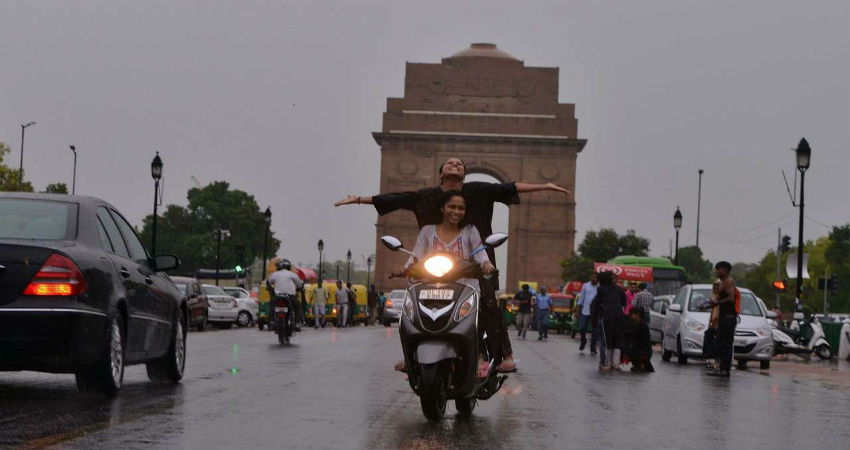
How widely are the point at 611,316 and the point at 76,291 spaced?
11996 mm

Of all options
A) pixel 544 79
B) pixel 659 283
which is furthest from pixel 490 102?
pixel 659 283

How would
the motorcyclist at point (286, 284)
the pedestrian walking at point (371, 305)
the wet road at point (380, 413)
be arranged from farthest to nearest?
the pedestrian walking at point (371, 305), the motorcyclist at point (286, 284), the wet road at point (380, 413)

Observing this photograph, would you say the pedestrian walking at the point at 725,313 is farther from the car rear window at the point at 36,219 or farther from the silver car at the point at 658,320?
the car rear window at the point at 36,219

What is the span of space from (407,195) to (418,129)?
81.3 metres

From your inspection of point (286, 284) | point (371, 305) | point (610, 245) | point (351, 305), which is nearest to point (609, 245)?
point (610, 245)

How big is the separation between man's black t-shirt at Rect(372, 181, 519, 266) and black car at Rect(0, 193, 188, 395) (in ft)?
6.76

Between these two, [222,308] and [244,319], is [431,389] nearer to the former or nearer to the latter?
[222,308]

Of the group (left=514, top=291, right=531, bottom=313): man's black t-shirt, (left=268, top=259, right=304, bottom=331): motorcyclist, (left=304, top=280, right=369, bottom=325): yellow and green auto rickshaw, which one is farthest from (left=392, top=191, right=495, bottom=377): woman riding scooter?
(left=304, top=280, right=369, bottom=325): yellow and green auto rickshaw

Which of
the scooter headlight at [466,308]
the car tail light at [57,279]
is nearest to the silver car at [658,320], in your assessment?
the scooter headlight at [466,308]

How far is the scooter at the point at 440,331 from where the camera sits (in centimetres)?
892

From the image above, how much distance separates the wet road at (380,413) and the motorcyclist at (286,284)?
28.4 ft

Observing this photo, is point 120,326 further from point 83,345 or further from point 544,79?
point 544,79

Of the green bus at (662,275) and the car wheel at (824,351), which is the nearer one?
the car wheel at (824,351)

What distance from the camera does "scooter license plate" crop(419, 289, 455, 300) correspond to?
9.06 m
